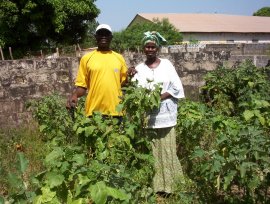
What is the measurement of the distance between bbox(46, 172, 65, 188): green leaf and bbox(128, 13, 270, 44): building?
32.9 meters

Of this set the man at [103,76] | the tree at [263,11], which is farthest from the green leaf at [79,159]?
the tree at [263,11]

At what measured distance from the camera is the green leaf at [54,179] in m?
1.93

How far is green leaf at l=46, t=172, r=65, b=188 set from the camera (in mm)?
1931

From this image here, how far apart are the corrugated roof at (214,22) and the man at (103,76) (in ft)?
106

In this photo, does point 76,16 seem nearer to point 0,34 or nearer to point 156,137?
point 0,34

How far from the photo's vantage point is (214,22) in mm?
39719

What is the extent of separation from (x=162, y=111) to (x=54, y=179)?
1.70 m

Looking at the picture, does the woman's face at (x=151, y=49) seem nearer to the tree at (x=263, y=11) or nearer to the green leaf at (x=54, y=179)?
the green leaf at (x=54, y=179)

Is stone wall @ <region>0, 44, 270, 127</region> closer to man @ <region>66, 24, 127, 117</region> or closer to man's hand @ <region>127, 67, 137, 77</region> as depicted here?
man @ <region>66, 24, 127, 117</region>

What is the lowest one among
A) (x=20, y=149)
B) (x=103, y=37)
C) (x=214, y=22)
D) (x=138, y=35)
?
(x=20, y=149)

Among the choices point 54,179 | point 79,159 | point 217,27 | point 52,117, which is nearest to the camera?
point 54,179

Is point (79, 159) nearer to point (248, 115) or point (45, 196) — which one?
point (45, 196)

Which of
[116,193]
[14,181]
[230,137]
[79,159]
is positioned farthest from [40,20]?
[116,193]

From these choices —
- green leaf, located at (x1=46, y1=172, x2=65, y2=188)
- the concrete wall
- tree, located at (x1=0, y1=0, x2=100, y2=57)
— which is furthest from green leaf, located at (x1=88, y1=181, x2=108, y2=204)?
the concrete wall
